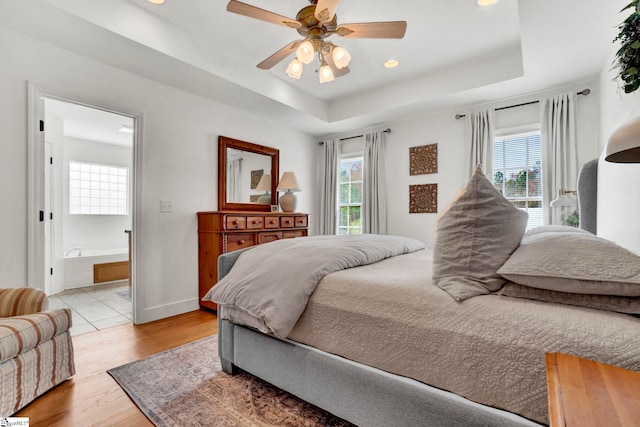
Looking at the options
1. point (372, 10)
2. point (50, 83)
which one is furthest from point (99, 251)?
point (372, 10)

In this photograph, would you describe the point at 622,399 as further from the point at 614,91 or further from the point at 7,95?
the point at 7,95

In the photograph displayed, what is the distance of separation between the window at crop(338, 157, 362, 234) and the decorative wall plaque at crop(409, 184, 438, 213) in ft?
2.88

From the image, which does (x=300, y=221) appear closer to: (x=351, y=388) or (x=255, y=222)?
(x=255, y=222)

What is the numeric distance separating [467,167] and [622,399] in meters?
3.55

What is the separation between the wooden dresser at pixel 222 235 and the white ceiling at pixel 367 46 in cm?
141

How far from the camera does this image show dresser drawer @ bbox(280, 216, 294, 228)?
12.8 feet

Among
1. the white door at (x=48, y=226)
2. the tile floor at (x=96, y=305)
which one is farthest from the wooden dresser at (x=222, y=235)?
the white door at (x=48, y=226)

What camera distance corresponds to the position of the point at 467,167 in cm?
369

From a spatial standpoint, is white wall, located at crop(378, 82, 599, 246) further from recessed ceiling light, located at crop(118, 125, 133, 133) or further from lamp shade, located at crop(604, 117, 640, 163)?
recessed ceiling light, located at crop(118, 125, 133, 133)

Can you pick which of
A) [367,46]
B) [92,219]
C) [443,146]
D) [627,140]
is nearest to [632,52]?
[627,140]

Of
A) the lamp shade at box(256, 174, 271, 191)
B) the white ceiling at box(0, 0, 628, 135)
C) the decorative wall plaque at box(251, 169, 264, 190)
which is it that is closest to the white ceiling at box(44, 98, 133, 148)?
the white ceiling at box(0, 0, 628, 135)

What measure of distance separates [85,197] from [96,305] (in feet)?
8.65

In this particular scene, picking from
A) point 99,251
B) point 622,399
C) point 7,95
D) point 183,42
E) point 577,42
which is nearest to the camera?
point 622,399

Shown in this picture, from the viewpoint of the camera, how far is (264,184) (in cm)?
420
